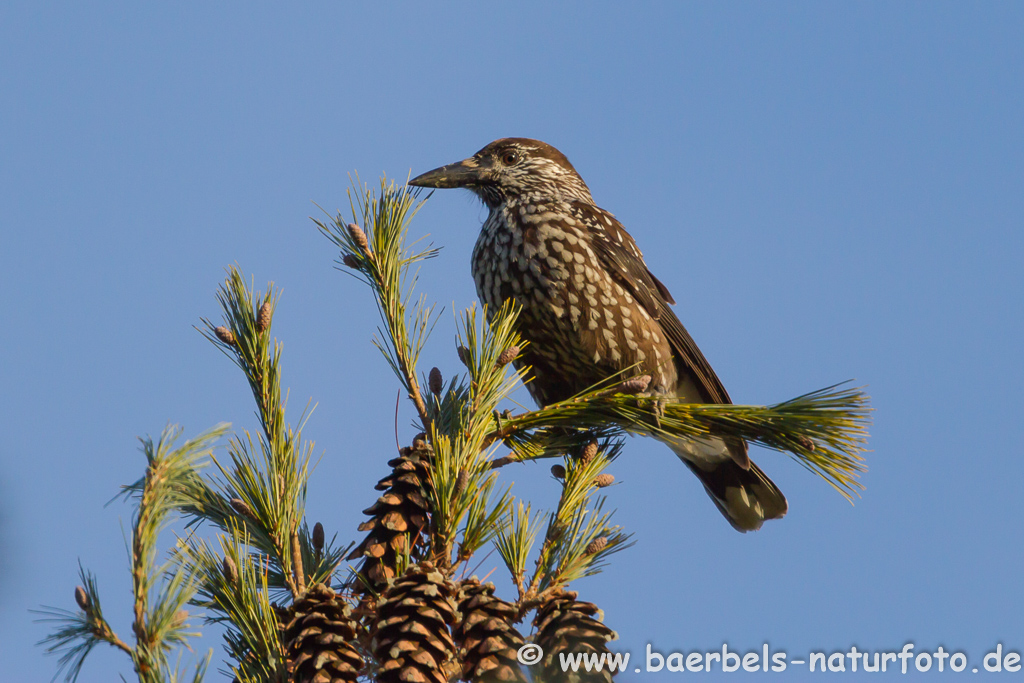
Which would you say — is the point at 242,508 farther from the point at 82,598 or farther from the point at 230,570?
the point at 82,598

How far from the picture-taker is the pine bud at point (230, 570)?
1.92m

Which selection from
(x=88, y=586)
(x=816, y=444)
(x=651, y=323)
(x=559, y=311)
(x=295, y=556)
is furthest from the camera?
(x=651, y=323)

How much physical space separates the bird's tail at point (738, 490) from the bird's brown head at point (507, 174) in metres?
1.50

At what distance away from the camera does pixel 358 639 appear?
85.7 inches

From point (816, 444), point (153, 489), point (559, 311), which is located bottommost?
point (153, 489)

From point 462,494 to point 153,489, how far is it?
779mm

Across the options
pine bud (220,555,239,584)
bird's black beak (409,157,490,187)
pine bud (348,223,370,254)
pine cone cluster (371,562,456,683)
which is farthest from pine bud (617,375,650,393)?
bird's black beak (409,157,490,187)

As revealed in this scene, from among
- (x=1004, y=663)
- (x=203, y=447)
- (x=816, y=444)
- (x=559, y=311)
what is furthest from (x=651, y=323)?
(x=203, y=447)

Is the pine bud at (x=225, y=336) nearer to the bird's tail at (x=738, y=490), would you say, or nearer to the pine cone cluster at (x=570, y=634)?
the pine cone cluster at (x=570, y=634)

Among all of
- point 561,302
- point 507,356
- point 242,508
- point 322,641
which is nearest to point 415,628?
point 322,641

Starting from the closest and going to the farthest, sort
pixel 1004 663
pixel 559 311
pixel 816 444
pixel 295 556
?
1. pixel 295 556
2. pixel 816 444
3. pixel 1004 663
4. pixel 559 311

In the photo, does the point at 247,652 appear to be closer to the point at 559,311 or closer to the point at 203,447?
the point at 203,447

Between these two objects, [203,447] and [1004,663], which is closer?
[203,447]

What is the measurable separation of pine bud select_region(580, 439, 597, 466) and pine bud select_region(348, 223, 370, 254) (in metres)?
0.97
